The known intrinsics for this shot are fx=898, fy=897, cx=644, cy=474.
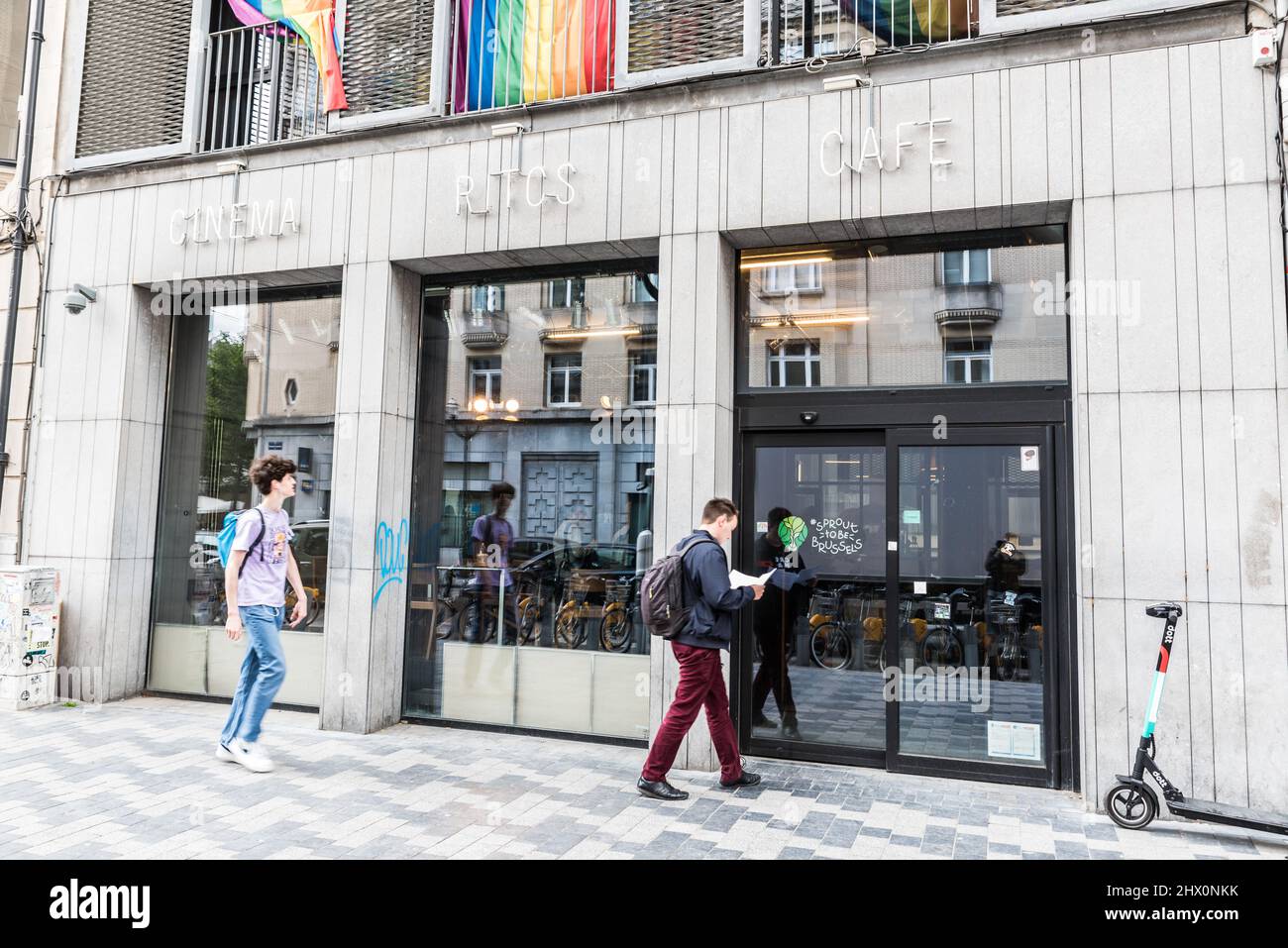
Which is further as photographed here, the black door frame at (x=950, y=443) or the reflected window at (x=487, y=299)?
the reflected window at (x=487, y=299)

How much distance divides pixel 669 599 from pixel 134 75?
26.9 feet

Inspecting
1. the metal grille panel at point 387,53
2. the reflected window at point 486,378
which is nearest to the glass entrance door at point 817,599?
the reflected window at point 486,378

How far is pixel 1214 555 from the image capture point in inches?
215

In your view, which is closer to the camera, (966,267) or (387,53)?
(966,267)

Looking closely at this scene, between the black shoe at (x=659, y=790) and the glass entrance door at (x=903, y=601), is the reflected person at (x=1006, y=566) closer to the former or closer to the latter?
the glass entrance door at (x=903, y=601)

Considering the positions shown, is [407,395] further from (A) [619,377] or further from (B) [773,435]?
(B) [773,435]

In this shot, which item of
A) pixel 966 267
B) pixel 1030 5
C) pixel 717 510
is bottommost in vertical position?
pixel 717 510

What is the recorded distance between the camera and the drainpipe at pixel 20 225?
29.2ft

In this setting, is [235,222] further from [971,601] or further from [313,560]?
[971,601]

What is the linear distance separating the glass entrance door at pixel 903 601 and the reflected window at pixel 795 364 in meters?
0.45

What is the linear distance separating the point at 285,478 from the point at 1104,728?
5.76 m

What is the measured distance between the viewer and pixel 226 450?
905 centimetres

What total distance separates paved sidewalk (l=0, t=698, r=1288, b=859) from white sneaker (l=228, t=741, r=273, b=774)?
8cm

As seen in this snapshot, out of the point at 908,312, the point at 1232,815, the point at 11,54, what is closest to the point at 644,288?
the point at 908,312
